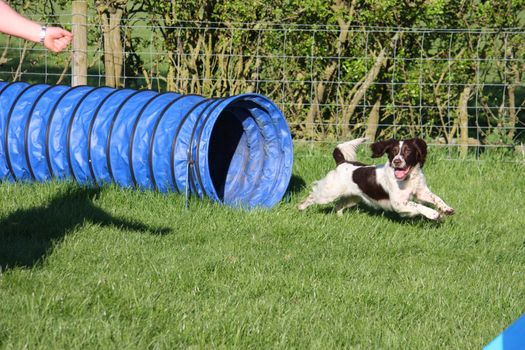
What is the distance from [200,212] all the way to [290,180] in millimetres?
1621

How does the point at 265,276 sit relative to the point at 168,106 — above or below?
below

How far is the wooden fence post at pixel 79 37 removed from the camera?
29.6 feet

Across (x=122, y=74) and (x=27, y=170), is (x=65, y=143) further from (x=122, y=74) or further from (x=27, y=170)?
(x=122, y=74)

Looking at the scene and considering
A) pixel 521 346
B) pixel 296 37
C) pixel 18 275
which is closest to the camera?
pixel 521 346

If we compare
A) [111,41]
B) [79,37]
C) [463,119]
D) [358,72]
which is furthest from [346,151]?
[111,41]

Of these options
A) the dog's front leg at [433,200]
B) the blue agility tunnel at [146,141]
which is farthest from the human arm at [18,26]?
the dog's front leg at [433,200]

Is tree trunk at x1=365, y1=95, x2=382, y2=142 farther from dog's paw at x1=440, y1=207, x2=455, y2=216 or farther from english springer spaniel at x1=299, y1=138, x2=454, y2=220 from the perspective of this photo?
dog's paw at x1=440, y1=207, x2=455, y2=216

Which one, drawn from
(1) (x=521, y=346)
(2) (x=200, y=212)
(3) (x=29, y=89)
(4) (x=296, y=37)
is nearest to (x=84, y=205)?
(2) (x=200, y=212)

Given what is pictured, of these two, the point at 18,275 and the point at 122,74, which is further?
the point at 122,74

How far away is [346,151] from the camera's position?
7535 millimetres

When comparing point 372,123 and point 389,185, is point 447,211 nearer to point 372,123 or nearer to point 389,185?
point 389,185

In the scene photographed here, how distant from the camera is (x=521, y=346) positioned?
9.68 feet

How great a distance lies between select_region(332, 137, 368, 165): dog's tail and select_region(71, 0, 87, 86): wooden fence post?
10.1 feet

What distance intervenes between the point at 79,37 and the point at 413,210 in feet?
13.9
